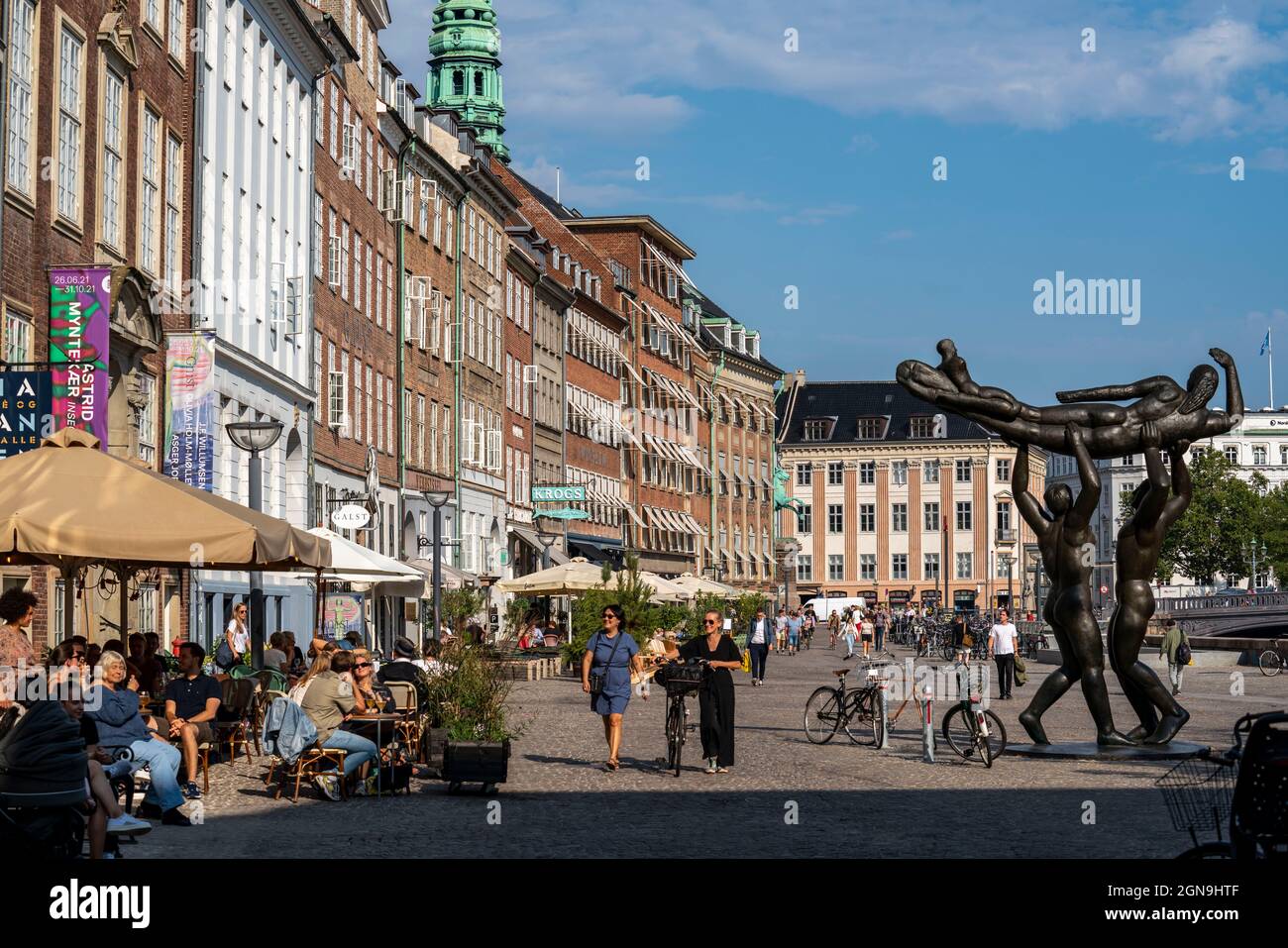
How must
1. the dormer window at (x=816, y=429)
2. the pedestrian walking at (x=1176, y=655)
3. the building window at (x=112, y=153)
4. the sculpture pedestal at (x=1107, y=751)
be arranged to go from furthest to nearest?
1. the dormer window at (x=816, y=429)
2. the pedestrian walking at (x=1176, y=655)
3. the building window at (x=112, y=153)
4. the sculpture pedestal at (x=1107, y=751)

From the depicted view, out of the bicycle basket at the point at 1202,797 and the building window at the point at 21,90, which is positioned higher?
the building window at the point at 21,90

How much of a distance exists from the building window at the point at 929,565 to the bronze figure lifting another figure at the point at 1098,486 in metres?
131

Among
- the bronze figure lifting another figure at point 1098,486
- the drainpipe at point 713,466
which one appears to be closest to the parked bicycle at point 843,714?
the bronze figure lifting another figure at point 1098,486

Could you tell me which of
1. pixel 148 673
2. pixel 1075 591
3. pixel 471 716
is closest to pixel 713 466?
pixel 1075 591

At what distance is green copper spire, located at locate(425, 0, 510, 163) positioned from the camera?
3841 inches

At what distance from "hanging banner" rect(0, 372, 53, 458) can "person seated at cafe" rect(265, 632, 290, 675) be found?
5.56m

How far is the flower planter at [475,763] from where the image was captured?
18875 millimetres

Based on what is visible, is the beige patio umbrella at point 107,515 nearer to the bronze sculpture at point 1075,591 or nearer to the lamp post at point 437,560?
the bronze sculpture at point 1075,591

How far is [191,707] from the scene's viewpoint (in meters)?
18.5

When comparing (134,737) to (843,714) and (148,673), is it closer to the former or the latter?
Answer: (148,673)

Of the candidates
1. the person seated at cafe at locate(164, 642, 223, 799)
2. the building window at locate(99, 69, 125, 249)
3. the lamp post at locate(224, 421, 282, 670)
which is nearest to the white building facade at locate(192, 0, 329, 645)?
the building window at locate(99, 69, 125, 249)

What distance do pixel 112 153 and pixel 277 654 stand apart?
7.93m

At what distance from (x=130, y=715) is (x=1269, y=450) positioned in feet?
628

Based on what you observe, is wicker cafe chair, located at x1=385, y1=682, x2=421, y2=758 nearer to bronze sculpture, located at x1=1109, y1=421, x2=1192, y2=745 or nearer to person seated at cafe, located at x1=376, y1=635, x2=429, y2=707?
person seated at cafe, located at x1=376, y1=635, x2=429, y2=707
